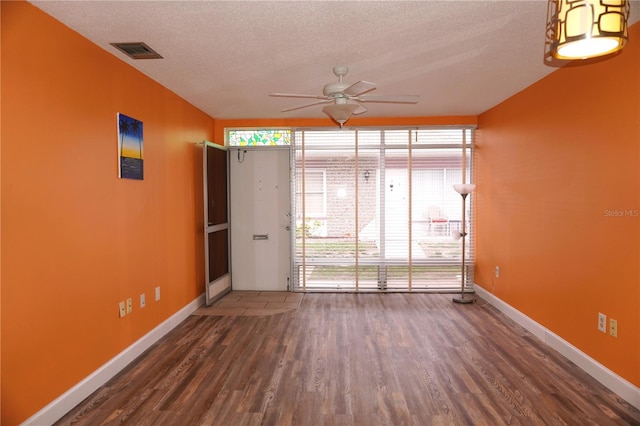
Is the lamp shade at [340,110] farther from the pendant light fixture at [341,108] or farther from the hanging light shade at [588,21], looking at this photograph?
the hanging light shade at [588,21]

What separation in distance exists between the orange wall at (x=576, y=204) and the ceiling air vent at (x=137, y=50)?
11.5ft

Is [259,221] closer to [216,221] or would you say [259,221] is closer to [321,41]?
[216,221]

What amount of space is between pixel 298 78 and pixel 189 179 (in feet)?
6.30

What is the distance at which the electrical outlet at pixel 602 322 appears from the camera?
272cm

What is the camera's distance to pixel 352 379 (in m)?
2.78

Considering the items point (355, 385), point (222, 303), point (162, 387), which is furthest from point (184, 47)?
point (222, 303)

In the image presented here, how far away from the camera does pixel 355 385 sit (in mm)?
2693

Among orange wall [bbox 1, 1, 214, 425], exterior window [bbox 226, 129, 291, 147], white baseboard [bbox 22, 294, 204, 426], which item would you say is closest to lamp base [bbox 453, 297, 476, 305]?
exterior window [bbox 226, 129, 291, 147]

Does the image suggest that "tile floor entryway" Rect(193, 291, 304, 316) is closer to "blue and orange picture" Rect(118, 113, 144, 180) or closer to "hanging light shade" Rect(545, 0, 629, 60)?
"blue and orange picture" Rect(118, 113, 144, 180)

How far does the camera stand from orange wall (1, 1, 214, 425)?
2.03 meters

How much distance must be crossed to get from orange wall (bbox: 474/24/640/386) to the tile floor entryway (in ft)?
8.86

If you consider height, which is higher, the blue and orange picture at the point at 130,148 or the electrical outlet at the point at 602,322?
the blue and orange picture at the point at 130,148

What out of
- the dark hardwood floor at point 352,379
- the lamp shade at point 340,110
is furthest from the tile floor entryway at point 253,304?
the lamp shade at point 340,110

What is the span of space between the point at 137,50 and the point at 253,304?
3.19m
